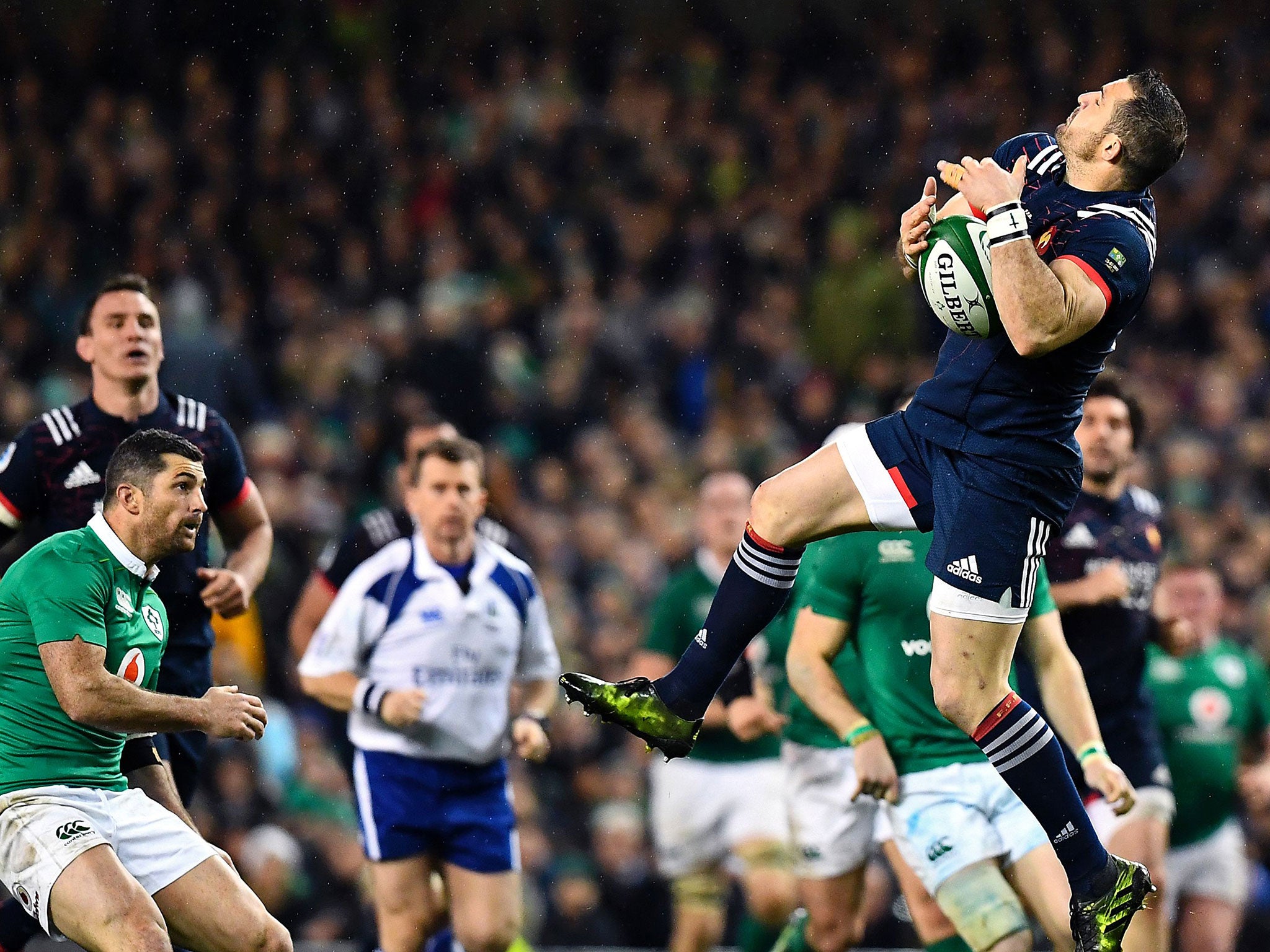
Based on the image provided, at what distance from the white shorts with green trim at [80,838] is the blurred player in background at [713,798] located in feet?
10.7

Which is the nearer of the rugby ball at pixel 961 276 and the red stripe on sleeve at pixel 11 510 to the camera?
the rugby ball at pixel 961 276

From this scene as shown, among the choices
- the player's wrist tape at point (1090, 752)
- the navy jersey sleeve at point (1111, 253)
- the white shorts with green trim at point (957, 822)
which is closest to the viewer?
the navy jersey sleeve at point (1111, 253)

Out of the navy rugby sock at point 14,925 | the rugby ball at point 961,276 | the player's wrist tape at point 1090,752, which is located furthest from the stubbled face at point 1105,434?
the navy rugby sock at point 14,925

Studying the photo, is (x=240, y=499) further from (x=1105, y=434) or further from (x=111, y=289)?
(x=1105, y=434)

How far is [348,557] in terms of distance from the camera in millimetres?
7418

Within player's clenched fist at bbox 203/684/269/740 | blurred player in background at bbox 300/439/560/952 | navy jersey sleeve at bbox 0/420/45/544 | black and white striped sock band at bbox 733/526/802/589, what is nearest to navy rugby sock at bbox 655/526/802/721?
black and white striped sock band at bbox 733/526/802/589

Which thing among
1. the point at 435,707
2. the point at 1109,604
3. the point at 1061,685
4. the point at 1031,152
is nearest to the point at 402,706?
the point at 435,707

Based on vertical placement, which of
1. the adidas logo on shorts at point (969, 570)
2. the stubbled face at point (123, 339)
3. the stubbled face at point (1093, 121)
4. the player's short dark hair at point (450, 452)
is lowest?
the adidas logo on shorts at point (969, 570)

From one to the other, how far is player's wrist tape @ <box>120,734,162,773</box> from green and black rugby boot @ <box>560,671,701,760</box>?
158 cm

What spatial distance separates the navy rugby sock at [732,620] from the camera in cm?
480

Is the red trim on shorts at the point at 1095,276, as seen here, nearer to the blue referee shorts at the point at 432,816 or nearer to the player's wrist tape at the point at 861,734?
the player's wrist tape at the point at 861,734

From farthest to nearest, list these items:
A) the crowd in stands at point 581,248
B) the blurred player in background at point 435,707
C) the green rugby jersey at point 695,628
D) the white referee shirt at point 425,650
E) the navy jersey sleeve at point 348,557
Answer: the crowd in stands at point 581,248
the green rugby jersey at point 695,628
the navy jersey sleeve at point 348,557
the white referee shirt at point 425,650
the blurred player in background at point 435,707

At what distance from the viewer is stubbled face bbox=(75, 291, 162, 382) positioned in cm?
588

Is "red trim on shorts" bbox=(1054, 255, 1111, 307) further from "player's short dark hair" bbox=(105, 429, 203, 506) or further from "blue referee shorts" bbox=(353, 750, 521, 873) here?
"blue referee shorts" bbox=(353, 750, 521, 873)
